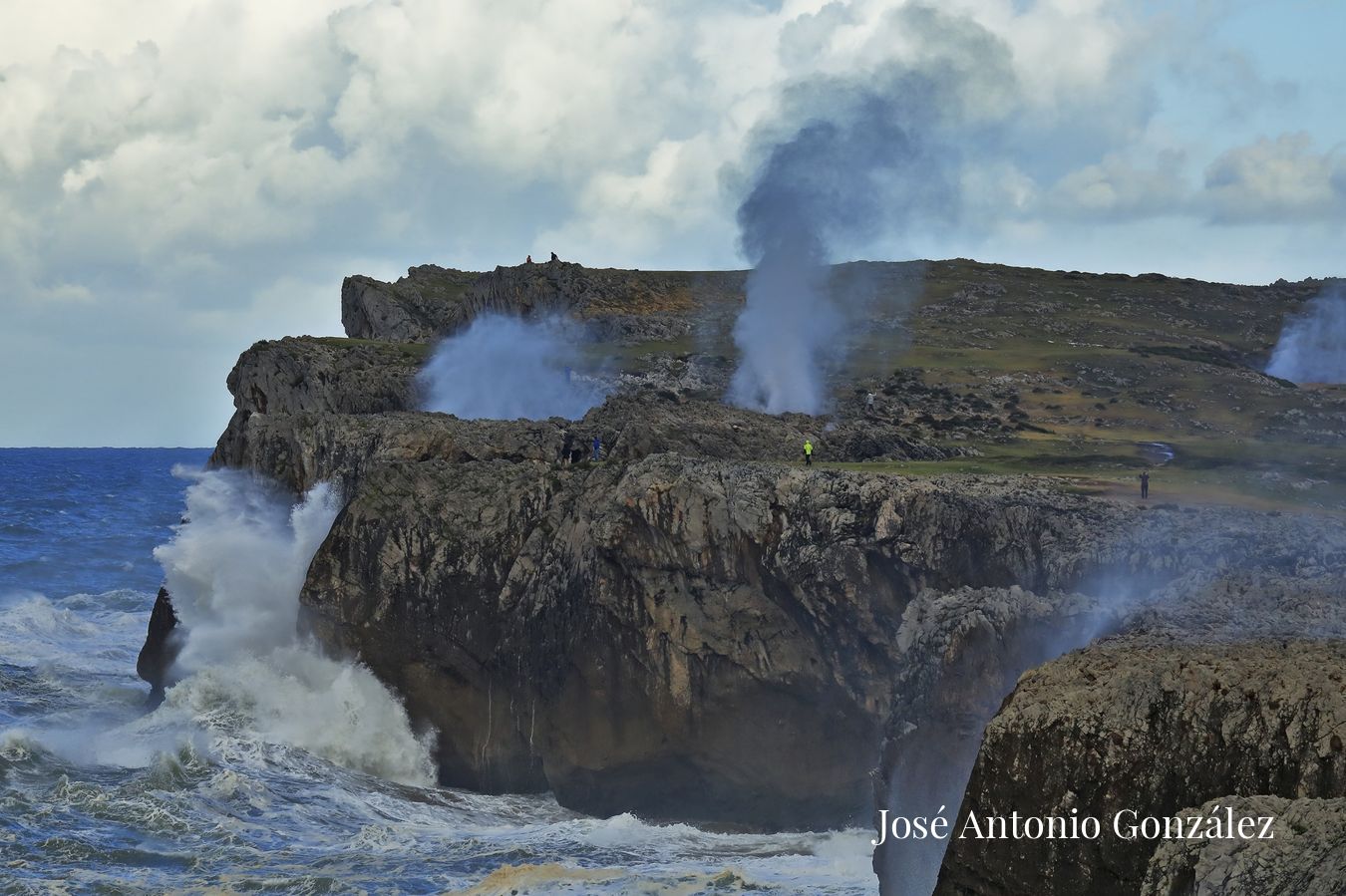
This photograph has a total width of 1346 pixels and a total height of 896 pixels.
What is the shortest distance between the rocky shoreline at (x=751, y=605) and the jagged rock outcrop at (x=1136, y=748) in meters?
0.08

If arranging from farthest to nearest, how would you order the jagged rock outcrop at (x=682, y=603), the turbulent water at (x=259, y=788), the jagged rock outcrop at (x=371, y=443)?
the jagged rock outcrop at (x=371, y=443) → the jagged rock outcrop at (x=682, y=603) → the turbulent water at (x=259, y=788)

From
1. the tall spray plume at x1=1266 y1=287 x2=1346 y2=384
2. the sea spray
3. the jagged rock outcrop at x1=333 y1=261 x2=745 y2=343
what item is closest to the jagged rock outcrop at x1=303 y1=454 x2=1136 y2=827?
the sea spray

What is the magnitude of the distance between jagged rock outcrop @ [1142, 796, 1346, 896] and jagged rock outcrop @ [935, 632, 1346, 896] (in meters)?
0.92

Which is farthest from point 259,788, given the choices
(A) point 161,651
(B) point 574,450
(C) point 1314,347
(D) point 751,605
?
(C) point 1314,347

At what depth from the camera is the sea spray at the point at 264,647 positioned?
34969 mm

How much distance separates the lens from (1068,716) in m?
14.7

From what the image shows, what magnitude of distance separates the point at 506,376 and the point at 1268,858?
48.4m

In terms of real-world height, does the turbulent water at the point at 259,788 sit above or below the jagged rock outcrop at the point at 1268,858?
below

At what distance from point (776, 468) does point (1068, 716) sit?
18808 mm

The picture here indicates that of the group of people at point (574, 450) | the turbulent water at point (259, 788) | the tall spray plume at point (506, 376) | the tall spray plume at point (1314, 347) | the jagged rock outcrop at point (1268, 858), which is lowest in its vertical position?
the turbulent water at point (259, 788)

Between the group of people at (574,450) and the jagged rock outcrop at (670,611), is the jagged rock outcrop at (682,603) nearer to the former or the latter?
the jagged rock outcrop at (670,611)

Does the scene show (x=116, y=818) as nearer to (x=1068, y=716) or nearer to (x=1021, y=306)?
(x=1068, y=716)

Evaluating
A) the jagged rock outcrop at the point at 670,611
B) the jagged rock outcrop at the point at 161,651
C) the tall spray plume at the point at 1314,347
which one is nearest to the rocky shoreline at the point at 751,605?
the jagged rock outcrop at the point at 670,611

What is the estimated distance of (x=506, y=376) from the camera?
59031mm
